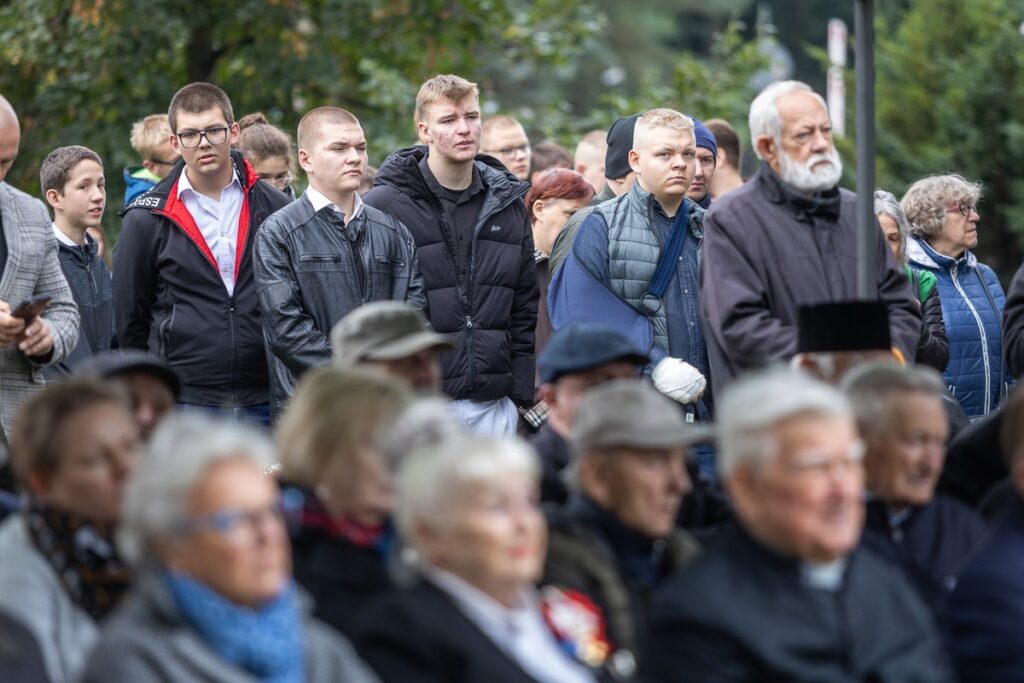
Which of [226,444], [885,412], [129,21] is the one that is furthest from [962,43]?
[226,444]

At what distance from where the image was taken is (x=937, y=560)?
16.2 ft

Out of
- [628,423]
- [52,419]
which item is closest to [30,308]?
[52,419]

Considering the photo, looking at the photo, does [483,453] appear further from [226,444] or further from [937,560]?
[937,560]

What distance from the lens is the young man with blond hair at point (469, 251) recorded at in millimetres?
7723

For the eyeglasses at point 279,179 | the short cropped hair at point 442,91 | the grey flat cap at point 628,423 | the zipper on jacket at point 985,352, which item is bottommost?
the zipper on jacket at point 985,352

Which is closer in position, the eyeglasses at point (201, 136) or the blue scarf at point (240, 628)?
the blue scarf at point (240, 628)

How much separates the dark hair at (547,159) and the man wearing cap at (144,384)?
5656mm

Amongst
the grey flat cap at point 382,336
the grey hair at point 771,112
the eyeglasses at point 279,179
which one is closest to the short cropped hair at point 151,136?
the eyeglasses at point 279,179

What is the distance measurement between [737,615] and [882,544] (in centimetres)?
92

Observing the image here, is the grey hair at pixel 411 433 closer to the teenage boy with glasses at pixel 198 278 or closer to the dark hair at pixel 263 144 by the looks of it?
the teenage boy with glasses at pixel 198 278

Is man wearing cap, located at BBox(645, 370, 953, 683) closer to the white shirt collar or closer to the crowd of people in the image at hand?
the crowd of people

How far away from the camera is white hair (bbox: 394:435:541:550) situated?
3.95 m

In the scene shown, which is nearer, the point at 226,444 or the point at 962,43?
the point at 226,444

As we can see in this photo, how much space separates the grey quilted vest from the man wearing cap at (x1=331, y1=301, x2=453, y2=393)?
1929mm
